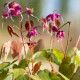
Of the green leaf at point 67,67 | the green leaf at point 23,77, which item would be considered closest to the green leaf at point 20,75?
the green leaf at point 23,77

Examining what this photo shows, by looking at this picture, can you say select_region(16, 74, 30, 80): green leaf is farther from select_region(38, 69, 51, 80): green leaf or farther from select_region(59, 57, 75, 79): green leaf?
select_region(59, 57, 75, 79): green leaf

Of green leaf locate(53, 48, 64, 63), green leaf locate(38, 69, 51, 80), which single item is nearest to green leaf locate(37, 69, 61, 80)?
green leaf locate(38, 69, 51, 80)

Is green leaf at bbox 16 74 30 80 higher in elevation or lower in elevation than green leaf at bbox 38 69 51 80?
higher

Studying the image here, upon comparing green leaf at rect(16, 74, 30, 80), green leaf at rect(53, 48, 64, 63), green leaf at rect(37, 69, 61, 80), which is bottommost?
green leaf at rect(37, 69, 61, 80)

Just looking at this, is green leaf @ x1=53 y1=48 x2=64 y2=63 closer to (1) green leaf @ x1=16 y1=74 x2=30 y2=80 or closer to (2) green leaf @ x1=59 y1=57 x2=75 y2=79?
(2) green leaf @ x1=59 y1=57 x2=75 y2=79

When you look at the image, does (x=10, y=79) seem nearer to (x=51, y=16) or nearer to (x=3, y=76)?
(x=3, y=76)

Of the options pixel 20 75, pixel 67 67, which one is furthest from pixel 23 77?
pixel 67 67

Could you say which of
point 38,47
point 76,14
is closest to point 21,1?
point 38,47

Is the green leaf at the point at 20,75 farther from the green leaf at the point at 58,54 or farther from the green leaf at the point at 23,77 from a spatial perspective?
the green leaf at the point at 58,54

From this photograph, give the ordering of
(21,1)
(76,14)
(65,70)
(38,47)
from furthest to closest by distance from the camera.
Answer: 1. (76,14)
2. (21,1)
3. (38,47)
4. (65,70)

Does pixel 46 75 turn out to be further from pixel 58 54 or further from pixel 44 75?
pixel 58 54

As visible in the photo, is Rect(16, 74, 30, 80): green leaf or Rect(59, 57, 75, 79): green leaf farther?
Rect(59, 57, 75, 79): green leaf
